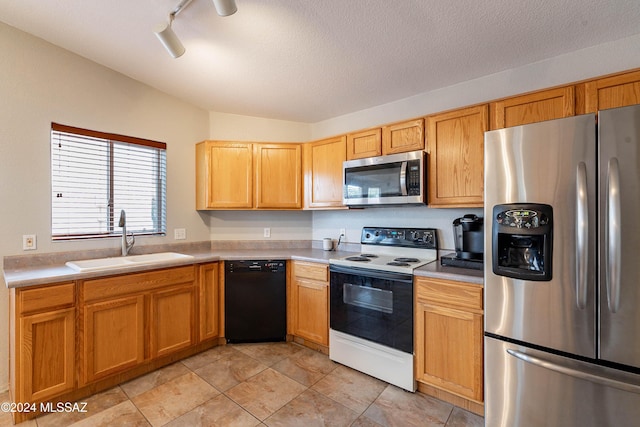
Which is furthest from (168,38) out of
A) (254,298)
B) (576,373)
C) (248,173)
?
(576,373)

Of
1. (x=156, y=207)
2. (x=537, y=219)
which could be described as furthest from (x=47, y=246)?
(x=537, y=219)

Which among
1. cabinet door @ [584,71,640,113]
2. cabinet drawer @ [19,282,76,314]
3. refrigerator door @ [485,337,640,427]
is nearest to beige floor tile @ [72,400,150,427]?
cabinet drawer @ [19,282,76,314]

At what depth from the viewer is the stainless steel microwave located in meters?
2.29

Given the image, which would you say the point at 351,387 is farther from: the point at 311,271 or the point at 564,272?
the point at 564,272

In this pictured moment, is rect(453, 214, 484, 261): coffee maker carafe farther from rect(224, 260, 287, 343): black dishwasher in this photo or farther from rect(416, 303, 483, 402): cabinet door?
rect(224, 260, 287, 343): black dishwasher

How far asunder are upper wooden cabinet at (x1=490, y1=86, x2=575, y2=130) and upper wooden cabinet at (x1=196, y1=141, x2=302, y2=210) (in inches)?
73.8

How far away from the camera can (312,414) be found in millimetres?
1847

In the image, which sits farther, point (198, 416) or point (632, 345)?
point (198, 416)

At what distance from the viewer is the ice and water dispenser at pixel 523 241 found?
1.39 meters

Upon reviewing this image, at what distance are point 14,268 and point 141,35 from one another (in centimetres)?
191

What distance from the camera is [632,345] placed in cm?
121

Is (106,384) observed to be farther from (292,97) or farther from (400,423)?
(292,97)

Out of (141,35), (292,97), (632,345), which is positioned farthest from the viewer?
(292,97)

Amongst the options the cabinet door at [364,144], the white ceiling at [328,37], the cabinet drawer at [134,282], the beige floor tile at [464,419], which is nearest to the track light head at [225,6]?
the white ceiling at [328,37]
